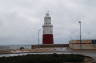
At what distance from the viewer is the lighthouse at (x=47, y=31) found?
6950 cm

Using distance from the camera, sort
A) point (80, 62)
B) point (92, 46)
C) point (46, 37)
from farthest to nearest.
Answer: point (46, 37)
point (92, 46)
point (80, 62)

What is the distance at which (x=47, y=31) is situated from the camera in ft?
234

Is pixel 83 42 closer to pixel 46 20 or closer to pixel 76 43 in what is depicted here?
pixel 76 43

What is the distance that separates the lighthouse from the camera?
6950 centimetres

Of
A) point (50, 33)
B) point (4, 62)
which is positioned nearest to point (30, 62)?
point (4, 62)

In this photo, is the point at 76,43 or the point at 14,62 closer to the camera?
the point at 14,62

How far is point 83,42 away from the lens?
65.5 meters

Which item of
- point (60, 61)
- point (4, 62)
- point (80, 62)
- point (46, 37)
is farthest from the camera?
point (46, 37)

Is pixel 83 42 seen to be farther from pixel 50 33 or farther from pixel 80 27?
A: pixel 50 33

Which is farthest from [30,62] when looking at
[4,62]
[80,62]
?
[80,62]

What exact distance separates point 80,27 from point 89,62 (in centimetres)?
3988

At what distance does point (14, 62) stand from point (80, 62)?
703 centimetres

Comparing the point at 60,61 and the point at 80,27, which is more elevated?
the point at 80,27

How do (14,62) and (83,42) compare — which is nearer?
(14,62)
